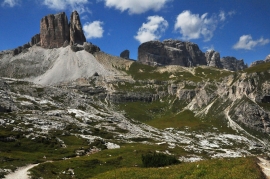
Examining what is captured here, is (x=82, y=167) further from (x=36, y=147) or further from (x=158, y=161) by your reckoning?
(x=36, y=147)

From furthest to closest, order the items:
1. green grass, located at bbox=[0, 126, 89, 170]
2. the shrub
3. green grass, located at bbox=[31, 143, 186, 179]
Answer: green grass, located at bbox=[0, 126, 89, 170]
green grass, located at bbox=[31, 143, 186, 179]
the shrub

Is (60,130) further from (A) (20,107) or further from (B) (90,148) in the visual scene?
(A) (20,107)

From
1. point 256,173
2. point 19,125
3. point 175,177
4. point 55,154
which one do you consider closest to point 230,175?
point 256,173

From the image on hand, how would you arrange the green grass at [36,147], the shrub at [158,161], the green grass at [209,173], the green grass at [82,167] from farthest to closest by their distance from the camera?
1. the green grass at [36,147]
2. the green grass at [82,167]
3. the shrub at [158,161]
4. the green grass at [209,173]

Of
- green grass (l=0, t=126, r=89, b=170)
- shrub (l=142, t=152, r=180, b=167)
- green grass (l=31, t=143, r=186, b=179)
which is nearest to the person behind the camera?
shrub (l=142, t=152, r=180, b=167)

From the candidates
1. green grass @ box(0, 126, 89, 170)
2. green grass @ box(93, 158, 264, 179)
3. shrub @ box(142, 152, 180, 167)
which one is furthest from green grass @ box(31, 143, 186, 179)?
green grass @ box(93, 158, 264, 179)

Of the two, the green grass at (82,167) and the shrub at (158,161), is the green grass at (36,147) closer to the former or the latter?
the green grass at (82,167)

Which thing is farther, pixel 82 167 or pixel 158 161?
pixel 82 167

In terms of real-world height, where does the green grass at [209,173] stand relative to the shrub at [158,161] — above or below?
above

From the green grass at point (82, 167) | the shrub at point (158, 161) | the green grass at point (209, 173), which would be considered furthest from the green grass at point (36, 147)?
the green grass at point (209, 173)

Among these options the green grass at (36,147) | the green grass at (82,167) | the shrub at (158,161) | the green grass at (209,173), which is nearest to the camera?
the green grass at (209,173)

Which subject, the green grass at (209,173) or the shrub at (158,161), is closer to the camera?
the green grass at (209,173)

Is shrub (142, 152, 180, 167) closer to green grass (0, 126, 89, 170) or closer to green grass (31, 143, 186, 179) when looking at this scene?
green grass (31, 143, 186, 179)

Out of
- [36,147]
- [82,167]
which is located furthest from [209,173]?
[36,147]
